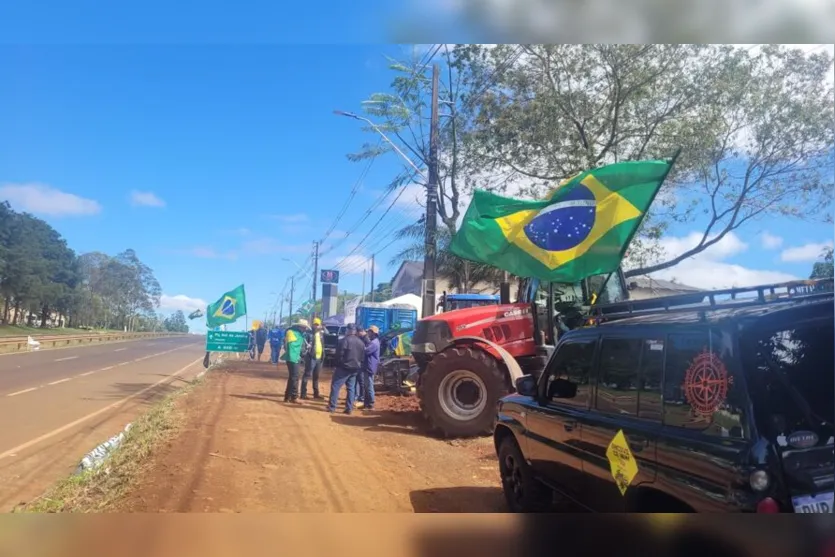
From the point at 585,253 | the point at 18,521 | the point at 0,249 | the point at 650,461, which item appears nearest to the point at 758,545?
the point at 650,461

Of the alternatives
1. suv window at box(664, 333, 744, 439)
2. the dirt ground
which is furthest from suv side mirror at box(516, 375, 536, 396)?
suv window at box(664, 333, 744, 439)

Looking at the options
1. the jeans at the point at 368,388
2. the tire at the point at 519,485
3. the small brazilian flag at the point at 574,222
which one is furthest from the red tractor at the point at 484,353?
the jeans at the point at 368,388

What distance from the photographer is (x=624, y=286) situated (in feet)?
21.2

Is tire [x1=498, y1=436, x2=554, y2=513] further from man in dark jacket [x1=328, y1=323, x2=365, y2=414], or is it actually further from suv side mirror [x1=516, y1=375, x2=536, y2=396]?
man in dark jacket [x1=328, y1=323, x2=365, y2=414]

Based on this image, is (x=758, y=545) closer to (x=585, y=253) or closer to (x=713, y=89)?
(x=585, y=253)

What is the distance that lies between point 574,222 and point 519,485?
2047 millimetres

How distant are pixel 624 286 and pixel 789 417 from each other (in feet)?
13.3

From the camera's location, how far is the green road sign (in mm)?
6098

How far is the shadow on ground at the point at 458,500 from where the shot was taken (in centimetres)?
460

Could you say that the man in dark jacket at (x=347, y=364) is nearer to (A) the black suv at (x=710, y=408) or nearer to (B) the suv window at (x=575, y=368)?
(B) the suv window at (x=575, y=368)

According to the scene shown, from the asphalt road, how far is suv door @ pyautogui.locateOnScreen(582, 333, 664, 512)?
3.37 metres

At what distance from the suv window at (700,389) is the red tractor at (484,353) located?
3859 millimetres

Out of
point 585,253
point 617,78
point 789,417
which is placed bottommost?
point 789,417

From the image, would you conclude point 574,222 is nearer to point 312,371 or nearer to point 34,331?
point 34,331
